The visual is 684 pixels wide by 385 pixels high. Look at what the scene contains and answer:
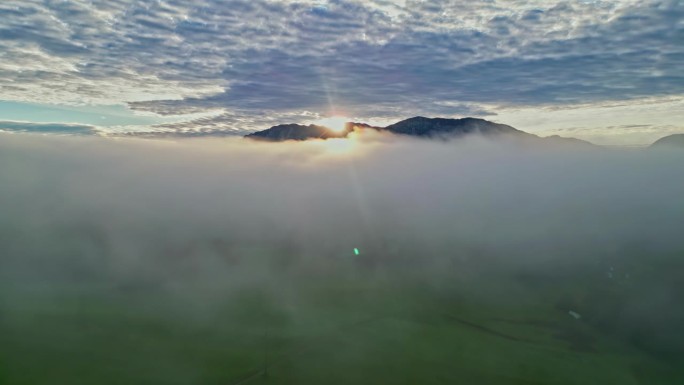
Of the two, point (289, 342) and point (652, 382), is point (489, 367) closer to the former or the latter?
point (652, 382)

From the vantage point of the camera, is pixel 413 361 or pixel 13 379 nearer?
pixel 13 379

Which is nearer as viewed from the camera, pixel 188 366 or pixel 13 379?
pixel 13 379

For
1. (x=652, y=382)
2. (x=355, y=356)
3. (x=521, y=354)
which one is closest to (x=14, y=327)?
→ (x=355, y=356)

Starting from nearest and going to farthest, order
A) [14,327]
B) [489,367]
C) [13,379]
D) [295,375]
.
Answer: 1. [13,379]
2. [295,375]
3. [489,367]
4. [14,327]

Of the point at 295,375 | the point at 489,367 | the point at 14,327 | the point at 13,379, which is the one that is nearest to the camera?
the point at 13,379

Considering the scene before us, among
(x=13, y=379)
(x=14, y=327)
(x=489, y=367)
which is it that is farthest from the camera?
(x=14, y=327)

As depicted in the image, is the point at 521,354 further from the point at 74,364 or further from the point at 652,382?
the point at 74,364

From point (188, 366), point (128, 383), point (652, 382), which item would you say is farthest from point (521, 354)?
point (128, 383)

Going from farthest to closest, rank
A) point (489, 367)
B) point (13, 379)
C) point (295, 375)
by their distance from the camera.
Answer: point (489, 367) < point (295, 375) < point (13, 379)
